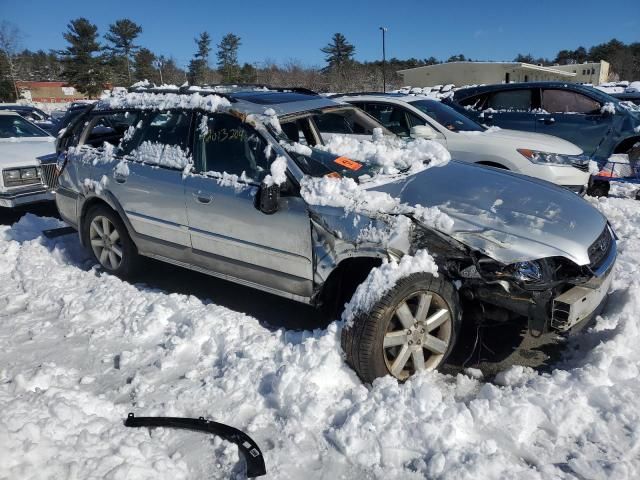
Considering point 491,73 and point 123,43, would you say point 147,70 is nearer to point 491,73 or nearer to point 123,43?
point 123,43

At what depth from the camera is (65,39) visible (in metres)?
48.3

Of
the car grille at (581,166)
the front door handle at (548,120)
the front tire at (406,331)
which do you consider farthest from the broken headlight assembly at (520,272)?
the front door handle at (548,120)

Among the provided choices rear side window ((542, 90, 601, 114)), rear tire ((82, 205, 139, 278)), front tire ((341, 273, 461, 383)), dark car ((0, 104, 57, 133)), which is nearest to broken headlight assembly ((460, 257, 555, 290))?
front tire ((341, 273, 461, 383))

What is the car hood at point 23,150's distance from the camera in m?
7.54

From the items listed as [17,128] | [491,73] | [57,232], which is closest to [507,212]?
[57,232]

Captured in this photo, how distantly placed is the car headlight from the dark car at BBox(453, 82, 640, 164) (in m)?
1.87

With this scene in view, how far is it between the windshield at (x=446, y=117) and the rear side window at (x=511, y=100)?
83.8 inches

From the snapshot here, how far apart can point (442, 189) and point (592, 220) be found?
39.8 inches

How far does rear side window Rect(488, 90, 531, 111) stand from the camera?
9.03 metres

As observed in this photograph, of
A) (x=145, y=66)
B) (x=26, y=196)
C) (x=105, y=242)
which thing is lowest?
(x=105, y=242)

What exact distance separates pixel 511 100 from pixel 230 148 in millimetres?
6791

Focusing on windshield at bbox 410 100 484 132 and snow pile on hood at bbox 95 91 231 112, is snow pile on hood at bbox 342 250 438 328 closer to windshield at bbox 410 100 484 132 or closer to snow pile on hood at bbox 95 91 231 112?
snow pile on hood at bbox 95 91 231 112

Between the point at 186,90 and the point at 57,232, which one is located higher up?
the point at 186,90

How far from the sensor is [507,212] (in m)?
3.24
